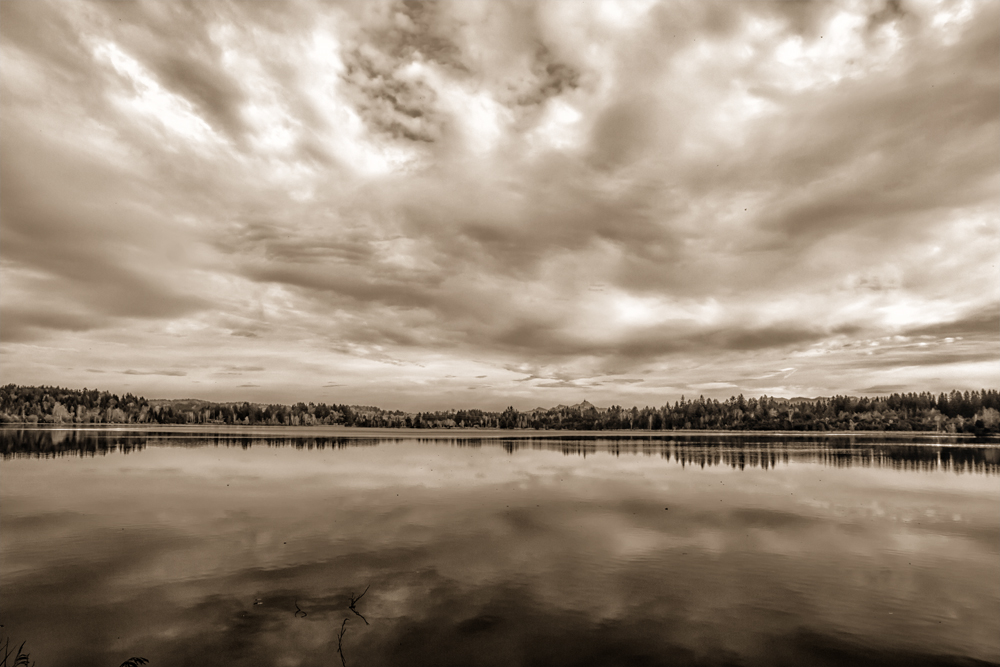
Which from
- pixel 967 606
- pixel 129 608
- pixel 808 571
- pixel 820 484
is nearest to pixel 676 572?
pixel 808 571

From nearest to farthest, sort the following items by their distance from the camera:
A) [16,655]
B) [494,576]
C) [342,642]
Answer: [16,655] → [342,642] → [494,576]

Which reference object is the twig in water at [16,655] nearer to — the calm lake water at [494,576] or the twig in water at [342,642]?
the calm lake water at [494,576]

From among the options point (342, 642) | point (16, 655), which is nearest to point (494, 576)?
point (342, 642)

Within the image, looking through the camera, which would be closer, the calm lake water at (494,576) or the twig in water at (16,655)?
the twig in water at (16,655)

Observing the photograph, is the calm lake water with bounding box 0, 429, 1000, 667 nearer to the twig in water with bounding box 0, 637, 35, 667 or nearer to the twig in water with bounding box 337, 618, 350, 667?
the twig in water with bounding box 337, 618, 350, 667

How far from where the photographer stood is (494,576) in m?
24.1

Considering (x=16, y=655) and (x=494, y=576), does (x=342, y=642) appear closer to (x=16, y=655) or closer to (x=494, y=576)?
(x=494, y=576)

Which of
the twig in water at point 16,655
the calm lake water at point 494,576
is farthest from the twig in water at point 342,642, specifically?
the twig in water at point 16,655

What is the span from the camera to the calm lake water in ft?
56.5

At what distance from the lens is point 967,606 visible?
70.7ft

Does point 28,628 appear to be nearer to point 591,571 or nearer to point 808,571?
point 591,571

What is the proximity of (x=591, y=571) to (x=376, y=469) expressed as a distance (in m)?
48.9

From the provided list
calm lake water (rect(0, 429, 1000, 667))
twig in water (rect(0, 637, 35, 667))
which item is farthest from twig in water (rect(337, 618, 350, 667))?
twig in water (rect(0, 637, 35, 667))

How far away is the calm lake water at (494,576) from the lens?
17234 millimetres
